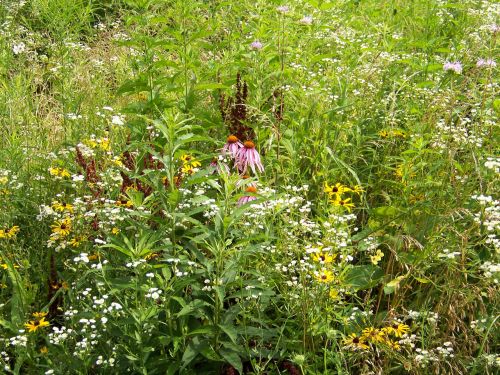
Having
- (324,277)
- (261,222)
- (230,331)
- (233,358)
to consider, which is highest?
(261,222)

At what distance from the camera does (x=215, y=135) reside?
364cm

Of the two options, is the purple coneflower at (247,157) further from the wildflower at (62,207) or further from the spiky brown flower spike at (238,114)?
the wildflower at (62,207)

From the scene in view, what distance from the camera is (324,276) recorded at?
98.7 inches

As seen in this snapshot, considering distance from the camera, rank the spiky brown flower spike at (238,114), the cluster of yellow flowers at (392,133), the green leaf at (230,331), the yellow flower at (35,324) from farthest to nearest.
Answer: the cluster of yellow flowers at (392,133) → the spiky brown flower spike at (238,114) → the yellow flower at (35,324) → the green leaf at (230,331)

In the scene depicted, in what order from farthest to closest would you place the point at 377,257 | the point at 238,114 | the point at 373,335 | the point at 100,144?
the point at 100,144 < the point at 238,114 < the point at 377,257 < the point at 373,335

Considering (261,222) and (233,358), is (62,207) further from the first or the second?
(233,358)

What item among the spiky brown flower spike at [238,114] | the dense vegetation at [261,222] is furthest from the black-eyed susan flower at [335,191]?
the spiky brown flower spike at [238,114]

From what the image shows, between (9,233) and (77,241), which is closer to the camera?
(77,241)

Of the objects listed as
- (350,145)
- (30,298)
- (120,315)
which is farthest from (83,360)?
(350,145)

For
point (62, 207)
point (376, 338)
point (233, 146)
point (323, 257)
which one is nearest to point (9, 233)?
point (62, 207)

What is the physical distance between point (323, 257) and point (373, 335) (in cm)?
33

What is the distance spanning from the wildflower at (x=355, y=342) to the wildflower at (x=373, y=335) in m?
0.02

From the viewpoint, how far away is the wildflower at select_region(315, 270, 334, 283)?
2479mm

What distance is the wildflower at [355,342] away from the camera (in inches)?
98.1
